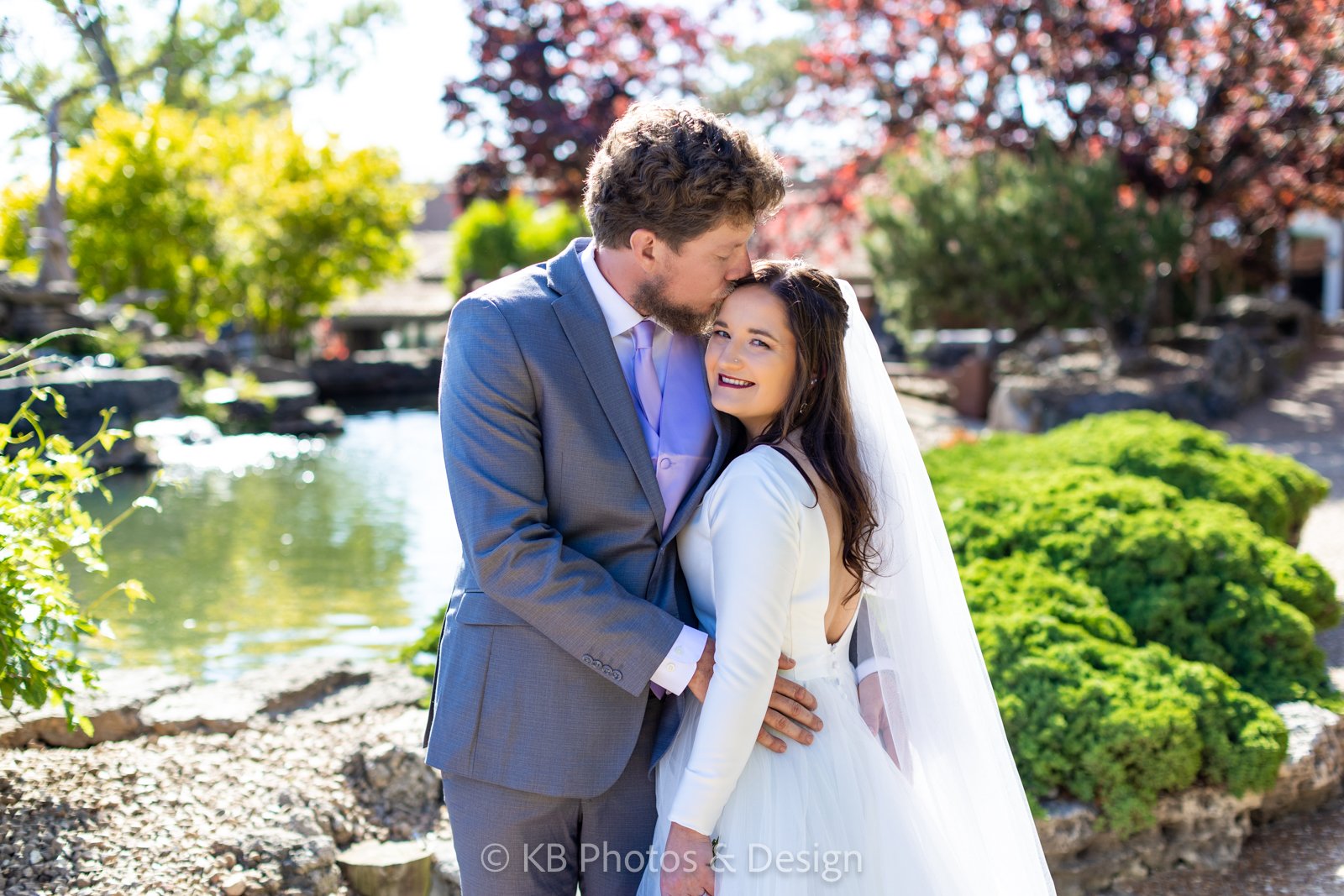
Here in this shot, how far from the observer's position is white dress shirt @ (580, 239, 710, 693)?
2.16 meters

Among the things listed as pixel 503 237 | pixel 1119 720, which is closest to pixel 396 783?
pixel 1119 720

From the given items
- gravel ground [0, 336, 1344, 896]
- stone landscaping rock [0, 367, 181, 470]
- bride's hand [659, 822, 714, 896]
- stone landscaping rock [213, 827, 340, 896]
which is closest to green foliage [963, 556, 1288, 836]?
gravel ground [0, 336, 1344, 896]

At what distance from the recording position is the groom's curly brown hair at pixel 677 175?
214 centimetres

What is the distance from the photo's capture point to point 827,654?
7.68 ft

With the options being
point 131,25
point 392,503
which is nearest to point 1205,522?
point 392,503

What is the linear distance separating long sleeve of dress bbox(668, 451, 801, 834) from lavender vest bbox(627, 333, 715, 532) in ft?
0.65

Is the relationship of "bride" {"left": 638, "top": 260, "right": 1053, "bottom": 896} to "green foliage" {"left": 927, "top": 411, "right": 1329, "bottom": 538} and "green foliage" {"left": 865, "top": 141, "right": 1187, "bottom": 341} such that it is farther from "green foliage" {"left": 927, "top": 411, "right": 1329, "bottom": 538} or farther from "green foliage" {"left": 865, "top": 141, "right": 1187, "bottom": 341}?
"green foliage" {"left": 865, "top": 141, "right": 1187, "bottom": 341}

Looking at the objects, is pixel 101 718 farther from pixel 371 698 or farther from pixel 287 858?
pixel 287 858

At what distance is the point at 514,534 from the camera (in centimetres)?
211

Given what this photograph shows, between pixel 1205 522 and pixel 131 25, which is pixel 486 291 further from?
pixel 131 25

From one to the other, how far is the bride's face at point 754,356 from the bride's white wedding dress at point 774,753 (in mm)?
119

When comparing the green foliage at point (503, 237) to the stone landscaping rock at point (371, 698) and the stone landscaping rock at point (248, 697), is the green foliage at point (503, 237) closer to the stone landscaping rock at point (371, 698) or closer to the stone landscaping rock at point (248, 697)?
the stone landscaping rock at point (248, 697)

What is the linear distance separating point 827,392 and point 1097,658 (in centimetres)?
213

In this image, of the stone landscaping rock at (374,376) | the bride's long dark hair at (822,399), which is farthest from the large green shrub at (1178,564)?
the stone landscaping rock at (374,376)
